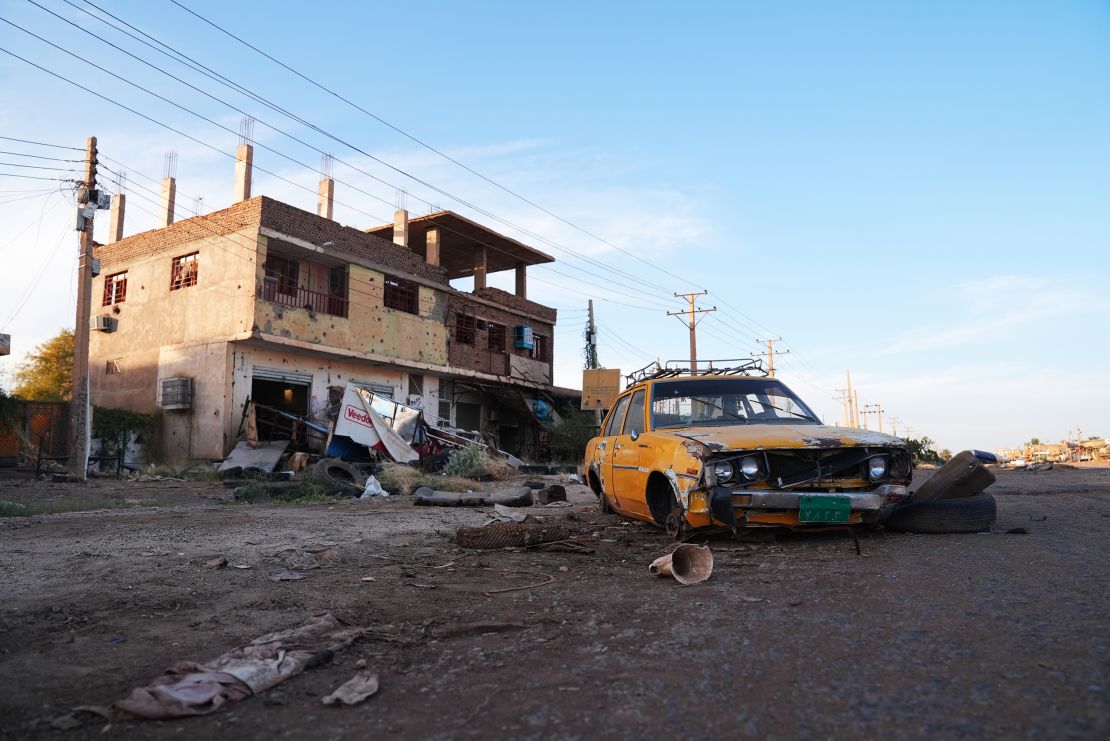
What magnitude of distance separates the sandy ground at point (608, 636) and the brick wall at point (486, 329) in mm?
21658

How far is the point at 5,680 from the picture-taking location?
271 centimetres

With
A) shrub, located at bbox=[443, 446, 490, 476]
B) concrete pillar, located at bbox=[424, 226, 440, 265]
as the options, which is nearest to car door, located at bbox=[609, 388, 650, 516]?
shrub, located at bbox=[443, 446, 490, 476]

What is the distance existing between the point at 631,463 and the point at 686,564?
7.10 ft

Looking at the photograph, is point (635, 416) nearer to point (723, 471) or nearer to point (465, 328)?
point (723, 471)

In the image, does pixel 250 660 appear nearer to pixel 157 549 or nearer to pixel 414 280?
pixel 157 549

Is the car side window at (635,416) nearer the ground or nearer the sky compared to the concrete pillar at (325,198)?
nearer the ground

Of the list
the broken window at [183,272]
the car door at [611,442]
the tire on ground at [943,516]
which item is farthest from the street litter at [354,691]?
the broken window at [183,272]

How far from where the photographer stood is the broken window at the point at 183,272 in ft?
71.3

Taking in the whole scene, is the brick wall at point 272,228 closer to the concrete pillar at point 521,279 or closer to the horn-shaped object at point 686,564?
the concrete pillar at point 521,279

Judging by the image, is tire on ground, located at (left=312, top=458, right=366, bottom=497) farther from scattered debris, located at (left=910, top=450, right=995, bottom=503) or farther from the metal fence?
scattered debris, located at (left=910, top=450, right=995, bottom=503)

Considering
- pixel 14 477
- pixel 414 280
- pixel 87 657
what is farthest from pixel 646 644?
pixel 414 280

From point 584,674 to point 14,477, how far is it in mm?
18440

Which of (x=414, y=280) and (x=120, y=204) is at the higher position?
(x=120, y=204)

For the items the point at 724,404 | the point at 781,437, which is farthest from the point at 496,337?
the point at 781,437
